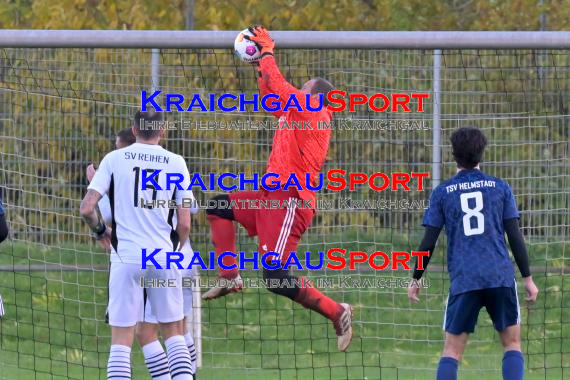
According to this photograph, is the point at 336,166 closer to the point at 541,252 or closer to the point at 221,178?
the point at 221,178

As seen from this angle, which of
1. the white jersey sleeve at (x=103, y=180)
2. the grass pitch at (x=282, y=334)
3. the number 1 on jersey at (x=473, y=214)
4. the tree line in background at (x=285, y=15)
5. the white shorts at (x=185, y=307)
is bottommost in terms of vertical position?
the grass pitch at (x=282, y=334)

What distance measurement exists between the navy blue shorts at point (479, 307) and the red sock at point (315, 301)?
129 centimetres

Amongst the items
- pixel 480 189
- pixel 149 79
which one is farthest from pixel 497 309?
pixel 149 79

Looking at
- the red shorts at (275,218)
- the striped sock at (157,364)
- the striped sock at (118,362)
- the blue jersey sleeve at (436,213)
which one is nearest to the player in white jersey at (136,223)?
the striped sock at (118,362)

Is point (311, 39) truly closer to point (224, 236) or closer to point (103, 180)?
point (224, 236)

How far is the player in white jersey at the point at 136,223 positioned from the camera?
7543 mm

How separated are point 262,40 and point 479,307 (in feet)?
7.30

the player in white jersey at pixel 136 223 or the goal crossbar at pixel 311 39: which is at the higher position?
the goal crossbar at pixel 311 39

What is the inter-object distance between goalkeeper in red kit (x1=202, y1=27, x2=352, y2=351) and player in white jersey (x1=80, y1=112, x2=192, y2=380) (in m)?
0.93

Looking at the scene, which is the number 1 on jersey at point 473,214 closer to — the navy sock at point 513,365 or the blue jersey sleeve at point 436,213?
the blue jersey sleeve at point 436,213

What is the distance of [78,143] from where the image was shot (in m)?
9.59

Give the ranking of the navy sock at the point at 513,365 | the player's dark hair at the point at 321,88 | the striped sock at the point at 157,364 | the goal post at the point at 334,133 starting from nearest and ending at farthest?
1. the navy sock at the point at 513,365
2. the striped sock at the point at 157,364
3. the player's dark hair at the point at 321,88
4. the goal post at the point at 334,133

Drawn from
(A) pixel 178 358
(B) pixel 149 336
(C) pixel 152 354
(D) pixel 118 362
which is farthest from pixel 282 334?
(D) pixel 118 362

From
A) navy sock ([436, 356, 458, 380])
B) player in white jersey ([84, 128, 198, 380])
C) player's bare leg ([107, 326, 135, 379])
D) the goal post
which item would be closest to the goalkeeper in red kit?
player in white jersey ([84, 128, 198, 380])
